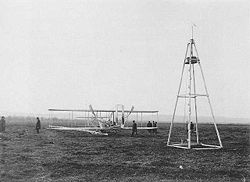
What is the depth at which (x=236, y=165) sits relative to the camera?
13305mm

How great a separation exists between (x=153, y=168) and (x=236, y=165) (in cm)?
349

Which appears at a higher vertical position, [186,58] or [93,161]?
[186,58]

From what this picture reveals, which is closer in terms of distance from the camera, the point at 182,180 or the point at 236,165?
the point at 182,180

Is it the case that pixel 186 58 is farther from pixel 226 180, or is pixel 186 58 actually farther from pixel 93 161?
pixel 226 180

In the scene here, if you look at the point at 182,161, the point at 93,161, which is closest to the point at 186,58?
the point at 182,161

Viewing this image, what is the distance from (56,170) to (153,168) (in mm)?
3546

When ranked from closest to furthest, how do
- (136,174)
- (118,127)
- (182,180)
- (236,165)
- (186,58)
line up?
1. (182,180)
2. (136,174)
3. (236,165)
4. (186,58)
5. (118,127)

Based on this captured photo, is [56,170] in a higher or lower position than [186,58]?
lower

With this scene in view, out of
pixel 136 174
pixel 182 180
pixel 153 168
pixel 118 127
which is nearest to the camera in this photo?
pixel 182 180

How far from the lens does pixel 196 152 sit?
56.3 ft

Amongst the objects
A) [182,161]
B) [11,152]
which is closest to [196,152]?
[182,161]

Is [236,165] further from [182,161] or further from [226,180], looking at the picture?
[226,180]

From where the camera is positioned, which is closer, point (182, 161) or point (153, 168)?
point (153, 168)

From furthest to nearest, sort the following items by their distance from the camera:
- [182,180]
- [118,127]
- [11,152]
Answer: [118,127] < [11,152] < [182,180]
